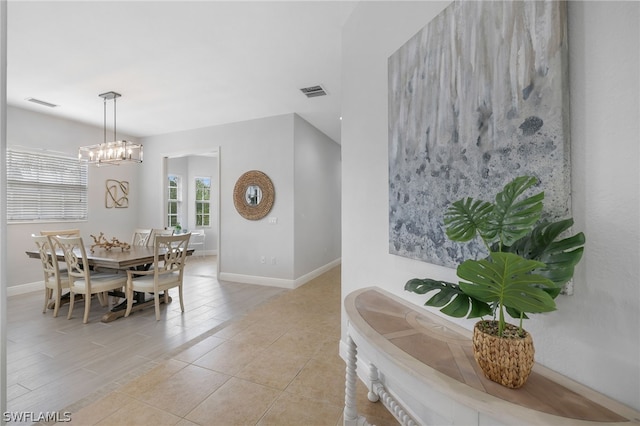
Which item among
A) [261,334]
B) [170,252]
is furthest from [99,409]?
[170,252]

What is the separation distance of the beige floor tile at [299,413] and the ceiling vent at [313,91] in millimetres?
3398

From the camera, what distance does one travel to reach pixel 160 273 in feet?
11.1

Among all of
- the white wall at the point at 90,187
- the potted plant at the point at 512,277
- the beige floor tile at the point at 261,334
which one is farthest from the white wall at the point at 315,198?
the potted plant at the point at 512,277

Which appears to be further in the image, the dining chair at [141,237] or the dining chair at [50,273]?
the dining chair at [141,237]

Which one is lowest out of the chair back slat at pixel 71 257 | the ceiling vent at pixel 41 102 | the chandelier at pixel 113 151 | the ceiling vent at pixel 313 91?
the chair back slat at pixel 71 257

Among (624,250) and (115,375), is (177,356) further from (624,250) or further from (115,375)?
(624,250)

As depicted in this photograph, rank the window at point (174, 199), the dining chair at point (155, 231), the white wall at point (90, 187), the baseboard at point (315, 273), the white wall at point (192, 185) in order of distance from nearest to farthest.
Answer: the white wall at point (90, 187) → the dining chair at point (155, 231) → the baseboard at point (315, 273) → the window at point (174, 199) → the white wall at point (192, 185)

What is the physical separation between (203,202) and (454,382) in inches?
327

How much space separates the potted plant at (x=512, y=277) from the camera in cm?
72

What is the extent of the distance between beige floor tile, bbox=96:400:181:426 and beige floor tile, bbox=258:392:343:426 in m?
0.56

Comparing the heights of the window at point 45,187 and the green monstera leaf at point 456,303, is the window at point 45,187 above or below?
above

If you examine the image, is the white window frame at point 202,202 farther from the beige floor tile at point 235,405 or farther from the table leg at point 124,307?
the beige floor tile at point 235,405

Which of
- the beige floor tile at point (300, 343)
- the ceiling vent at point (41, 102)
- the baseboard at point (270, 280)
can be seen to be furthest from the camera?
the baseboard at point (270, 280)

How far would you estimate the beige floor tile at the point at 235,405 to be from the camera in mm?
1685
